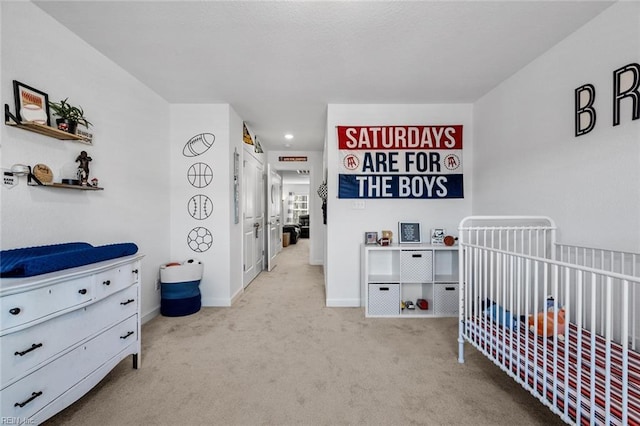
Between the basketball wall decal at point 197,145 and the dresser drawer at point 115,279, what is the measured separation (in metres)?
1.68

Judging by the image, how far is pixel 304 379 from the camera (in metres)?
1.81

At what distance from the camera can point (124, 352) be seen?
1755 millimetres

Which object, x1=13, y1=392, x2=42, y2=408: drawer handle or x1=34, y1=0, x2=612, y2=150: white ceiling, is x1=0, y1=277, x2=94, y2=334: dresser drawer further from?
x1=34, y1=0, x2=612, y2=150: white ceiling

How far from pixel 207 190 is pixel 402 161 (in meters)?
2.33

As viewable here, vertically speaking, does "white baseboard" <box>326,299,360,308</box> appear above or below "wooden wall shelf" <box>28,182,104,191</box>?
below

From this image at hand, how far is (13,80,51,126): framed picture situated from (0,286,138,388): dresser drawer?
1.17 meters

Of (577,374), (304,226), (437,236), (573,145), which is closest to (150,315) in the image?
(437,236)

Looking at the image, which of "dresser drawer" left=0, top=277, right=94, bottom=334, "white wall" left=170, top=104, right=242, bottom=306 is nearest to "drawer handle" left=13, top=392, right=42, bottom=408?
"dresser drawer" left=0, top=277, right=94, bottom=334

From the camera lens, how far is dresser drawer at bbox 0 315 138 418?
1139 millimetres

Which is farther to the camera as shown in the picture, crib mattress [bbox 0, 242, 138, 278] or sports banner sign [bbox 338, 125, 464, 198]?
Answer: sports banner sign [bbox 338, 125, 464, 198]

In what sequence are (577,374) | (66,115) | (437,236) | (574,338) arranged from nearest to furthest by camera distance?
(577,374), (574,338), (66,115), (437,236)

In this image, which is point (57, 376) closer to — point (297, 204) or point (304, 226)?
point (304, 226)

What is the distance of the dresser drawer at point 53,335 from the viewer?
3.69ft

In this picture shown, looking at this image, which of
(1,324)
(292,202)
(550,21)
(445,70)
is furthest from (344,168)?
(292,202)
